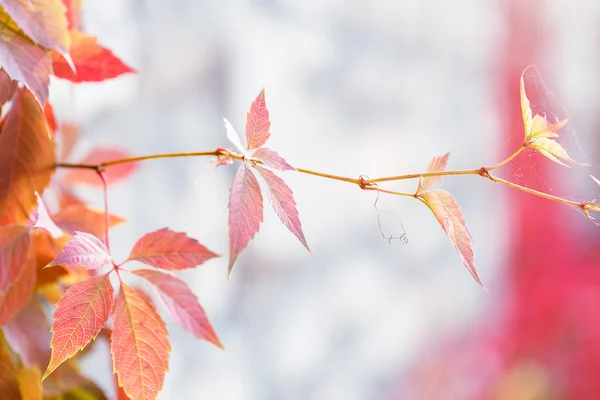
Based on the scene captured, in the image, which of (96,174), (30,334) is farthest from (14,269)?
(96,174)

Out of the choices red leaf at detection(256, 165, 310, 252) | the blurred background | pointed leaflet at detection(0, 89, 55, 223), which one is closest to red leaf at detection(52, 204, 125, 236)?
pointed leaflet at detection(0, 89, 55, 223)

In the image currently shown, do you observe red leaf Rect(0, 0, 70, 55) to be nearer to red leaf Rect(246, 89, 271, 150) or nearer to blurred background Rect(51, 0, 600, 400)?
red leaf Rect(246, 89, 271, 150)

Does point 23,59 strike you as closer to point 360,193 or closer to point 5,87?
point 5,87

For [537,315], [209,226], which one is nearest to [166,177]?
[209,226]

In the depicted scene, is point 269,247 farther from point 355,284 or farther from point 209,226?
point 355,284

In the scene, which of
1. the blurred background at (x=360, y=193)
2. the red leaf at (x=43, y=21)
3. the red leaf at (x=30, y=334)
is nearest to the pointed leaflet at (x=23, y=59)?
the red leaf at (x=43, y=21)

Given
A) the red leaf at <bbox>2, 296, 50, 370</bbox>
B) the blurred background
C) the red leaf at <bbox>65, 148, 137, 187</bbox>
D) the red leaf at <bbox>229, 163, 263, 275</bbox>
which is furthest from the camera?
the blurred background
